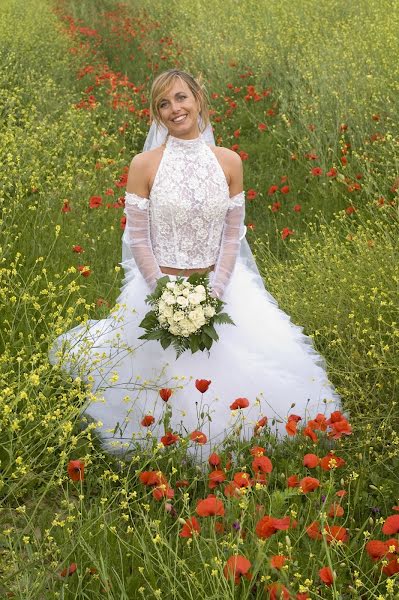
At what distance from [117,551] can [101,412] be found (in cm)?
152

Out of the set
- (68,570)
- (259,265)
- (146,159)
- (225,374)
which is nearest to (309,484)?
(68,570)

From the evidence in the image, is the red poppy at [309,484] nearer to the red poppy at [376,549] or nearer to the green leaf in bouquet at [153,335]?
the red poppy at [376,549]

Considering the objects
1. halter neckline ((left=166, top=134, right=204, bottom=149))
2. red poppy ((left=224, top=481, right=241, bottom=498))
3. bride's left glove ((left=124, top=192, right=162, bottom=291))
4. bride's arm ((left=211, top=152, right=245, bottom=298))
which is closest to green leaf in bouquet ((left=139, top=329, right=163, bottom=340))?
bride's left glove ((left=124, top=192, right=162, bottom=291))

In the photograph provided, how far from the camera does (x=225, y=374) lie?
4590mm

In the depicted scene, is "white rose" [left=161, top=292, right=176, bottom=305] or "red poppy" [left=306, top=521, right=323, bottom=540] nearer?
"red poppy" [left=306, top=521, right=323, bottom=540]

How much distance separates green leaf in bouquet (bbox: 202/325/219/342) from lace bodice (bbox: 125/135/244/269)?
1.60 ft

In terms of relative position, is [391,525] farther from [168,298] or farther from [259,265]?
[259,265]

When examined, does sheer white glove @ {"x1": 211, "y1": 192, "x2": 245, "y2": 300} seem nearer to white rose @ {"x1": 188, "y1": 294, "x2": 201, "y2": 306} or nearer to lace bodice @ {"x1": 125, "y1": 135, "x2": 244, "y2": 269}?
lace bodice @ {"x1": 125, "y1": 135, "x2": 244, "y2": 269}

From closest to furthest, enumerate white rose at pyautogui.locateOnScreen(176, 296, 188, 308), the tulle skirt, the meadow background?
the meadow background
white rose at pyautogui.locateOnScreen(176, 296, 188, 308)
the tulle skirt

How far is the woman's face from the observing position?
4.45 meters

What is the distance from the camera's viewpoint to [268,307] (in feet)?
15.7

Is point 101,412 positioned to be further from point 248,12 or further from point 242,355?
point 248,12

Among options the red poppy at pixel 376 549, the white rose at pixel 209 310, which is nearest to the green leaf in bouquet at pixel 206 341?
the white rose at pixel 209 310

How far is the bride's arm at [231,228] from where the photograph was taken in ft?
15.3
